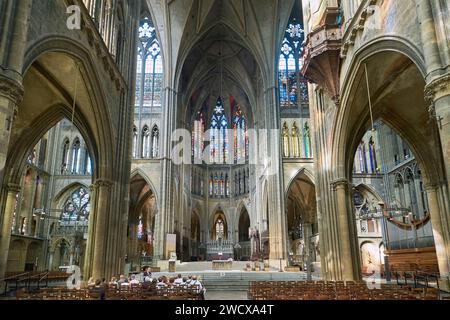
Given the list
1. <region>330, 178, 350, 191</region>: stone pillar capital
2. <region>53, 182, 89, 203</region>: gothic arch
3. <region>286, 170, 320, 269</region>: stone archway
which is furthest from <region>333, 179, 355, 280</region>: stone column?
<region>53, 182, 89, 203</region>: gothic arch

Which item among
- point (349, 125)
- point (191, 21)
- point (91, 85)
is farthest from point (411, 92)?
point (191, 21)

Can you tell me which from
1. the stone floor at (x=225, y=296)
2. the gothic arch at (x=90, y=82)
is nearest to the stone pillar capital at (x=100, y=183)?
the gothic arch at (x=90, y=82)

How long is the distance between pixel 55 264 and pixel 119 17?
829 inches

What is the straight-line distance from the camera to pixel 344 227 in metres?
14.8

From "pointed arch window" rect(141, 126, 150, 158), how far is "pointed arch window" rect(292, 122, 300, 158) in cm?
1320

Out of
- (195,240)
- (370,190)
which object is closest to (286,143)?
(370,190)

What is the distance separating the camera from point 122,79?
705 inches

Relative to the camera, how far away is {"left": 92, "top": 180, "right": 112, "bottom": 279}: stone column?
582 inches

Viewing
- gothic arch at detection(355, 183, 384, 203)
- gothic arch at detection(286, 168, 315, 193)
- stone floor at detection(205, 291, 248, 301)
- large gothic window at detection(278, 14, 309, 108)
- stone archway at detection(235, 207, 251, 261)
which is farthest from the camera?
stone archway at detection(235, 207, 251, 261)

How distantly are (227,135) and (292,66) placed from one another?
1506cm

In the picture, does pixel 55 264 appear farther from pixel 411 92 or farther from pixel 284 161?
pixel 411 92

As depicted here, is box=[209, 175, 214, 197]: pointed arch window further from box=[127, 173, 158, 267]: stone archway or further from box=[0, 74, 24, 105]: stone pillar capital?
box=[0, 74, 24, 105]: stone pillar capital

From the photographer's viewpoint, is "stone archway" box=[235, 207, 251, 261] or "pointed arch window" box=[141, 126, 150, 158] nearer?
"pointed arch window" box=[141, 126, 150, 158]

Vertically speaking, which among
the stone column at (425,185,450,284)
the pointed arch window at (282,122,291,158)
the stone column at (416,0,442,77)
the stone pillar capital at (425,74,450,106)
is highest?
the pointed arch window at (282,122,291,158)
